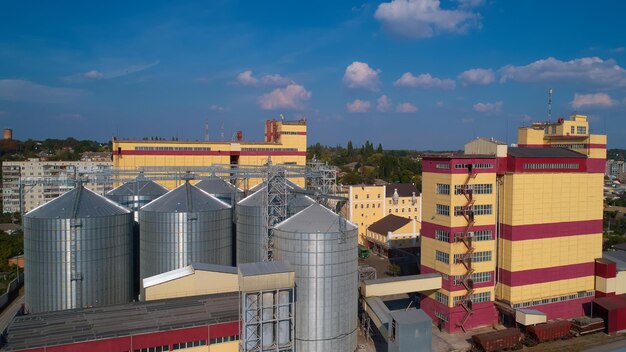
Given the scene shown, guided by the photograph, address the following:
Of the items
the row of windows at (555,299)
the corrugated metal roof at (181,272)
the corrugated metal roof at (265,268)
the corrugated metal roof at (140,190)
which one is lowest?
the row of windows at (555,299)

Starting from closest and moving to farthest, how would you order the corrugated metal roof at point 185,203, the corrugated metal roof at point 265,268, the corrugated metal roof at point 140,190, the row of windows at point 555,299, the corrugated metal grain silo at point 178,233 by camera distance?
1. the corrugated metal roof at point 265,268
2. the corrugated metal grain silo at point 178,233
3. the corrugated metal roof at point 185,203
4. the row of windows at point 555,299
5. the corrugated metal roof at point 140,190

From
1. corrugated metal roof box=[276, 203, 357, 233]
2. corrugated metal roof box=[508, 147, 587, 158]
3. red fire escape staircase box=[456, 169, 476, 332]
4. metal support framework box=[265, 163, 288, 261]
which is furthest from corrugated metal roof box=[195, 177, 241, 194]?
corrugated metal roof box=[508, 147, 587, 158]

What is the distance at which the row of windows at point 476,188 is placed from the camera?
31.4m

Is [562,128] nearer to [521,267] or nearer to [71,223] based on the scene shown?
[521,267]

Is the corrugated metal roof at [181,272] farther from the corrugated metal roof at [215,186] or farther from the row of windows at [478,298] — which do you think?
the row of windows at [478,298]

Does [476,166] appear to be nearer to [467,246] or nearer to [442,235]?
[442,235]

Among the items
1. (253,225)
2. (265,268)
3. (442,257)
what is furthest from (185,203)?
(442,257)

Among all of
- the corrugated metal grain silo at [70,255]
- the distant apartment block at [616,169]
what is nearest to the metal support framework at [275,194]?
the corrugated metal grain silo at [70,255]

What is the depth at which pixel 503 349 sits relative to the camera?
29.0 metres

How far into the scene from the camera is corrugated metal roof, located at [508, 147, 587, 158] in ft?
109

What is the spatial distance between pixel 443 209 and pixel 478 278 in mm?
5643

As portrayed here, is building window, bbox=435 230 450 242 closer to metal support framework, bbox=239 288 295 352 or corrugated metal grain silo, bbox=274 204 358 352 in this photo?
corrugated metal grain silo, bbox=274 204 358 352

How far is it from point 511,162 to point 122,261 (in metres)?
28.6

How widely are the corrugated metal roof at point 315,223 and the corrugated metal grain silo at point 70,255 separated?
465 inches
